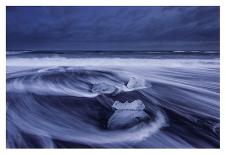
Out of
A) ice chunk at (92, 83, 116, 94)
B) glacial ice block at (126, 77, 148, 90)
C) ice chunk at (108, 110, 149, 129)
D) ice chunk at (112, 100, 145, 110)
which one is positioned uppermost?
glacial ice block at (126, 77, 148, 90)

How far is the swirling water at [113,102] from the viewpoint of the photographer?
1.62 meters

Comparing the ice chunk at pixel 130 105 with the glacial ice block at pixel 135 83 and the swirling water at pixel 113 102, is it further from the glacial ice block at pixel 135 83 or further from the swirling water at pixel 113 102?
the glacial ice block at pixel 135 83

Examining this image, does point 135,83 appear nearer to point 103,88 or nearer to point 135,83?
point 135,83

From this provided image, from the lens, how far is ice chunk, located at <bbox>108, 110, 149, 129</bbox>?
1.66 m

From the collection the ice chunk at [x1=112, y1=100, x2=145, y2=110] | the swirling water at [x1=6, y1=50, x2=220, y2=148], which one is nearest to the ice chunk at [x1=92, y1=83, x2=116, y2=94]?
the swirling water at [x1=6, y1=50, x2=220, y2=148]

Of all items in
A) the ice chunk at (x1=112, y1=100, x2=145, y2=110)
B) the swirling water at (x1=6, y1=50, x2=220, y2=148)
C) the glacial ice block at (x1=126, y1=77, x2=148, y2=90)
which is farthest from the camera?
the glacial ice block at (x1=126, y1=77, x2=148, y2=90)

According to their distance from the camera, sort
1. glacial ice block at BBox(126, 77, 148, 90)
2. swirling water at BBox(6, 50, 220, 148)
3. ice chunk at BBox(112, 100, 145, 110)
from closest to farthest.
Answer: swirling water at BBox(6, 50, 220, 148)
ice chunk at BBox(112, 100, 145, 110)
glacial ice block at BBox(126, 77, 148, 90)

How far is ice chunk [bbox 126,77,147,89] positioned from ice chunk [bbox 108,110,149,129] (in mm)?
219

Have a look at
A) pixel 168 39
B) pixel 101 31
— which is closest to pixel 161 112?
pixel 168 39

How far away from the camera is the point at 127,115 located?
5.60ft

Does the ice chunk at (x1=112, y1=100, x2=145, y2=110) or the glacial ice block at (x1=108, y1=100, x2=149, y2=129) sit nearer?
the glacial ice block at (x1=108, y1=100, x2=149, y2=129)

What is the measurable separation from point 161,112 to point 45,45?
1.05 metres

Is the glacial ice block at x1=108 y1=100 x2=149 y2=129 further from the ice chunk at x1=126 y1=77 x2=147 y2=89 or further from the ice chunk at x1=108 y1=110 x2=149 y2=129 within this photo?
the ice chunk at x1=126 y1=77 x2=147 y2=89
